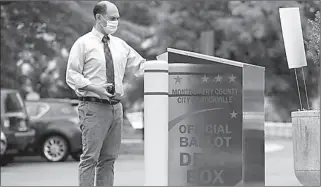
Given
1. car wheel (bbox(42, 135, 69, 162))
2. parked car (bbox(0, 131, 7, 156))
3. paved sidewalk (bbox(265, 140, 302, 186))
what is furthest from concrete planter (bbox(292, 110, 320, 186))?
car wheel (bbox(42, 135, 69, 162))

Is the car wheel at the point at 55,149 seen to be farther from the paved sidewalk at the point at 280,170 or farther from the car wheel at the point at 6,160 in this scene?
the paved sidewalk at the point at 280,170

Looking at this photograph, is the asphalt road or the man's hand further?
the asphalt road

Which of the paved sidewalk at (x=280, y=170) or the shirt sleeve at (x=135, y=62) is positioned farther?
the paved sidewalk at (x=280, y=170)

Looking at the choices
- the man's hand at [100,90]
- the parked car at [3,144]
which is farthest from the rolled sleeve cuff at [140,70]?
the parked car at [3,144]

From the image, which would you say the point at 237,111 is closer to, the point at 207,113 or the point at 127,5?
the point at 207,113

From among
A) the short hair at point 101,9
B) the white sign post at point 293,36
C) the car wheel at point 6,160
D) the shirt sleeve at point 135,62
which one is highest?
the short hair at point 101,9

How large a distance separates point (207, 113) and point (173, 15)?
19825 millimetres

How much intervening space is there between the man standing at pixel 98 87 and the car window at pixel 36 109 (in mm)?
11371

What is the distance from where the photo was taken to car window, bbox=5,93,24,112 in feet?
53.8

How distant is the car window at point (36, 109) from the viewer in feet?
59.1

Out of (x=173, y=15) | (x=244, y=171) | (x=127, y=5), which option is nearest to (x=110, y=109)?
(x=244, y=171)

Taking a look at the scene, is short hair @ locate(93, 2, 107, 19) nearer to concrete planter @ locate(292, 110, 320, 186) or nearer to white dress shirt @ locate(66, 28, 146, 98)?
white dress shirt @ locate(66, 28, 146, 98)

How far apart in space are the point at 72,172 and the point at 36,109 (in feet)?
12.0

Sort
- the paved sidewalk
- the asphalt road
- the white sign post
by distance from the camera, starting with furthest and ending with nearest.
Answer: the asphalt road < the paved sidewalk < the white sign post
